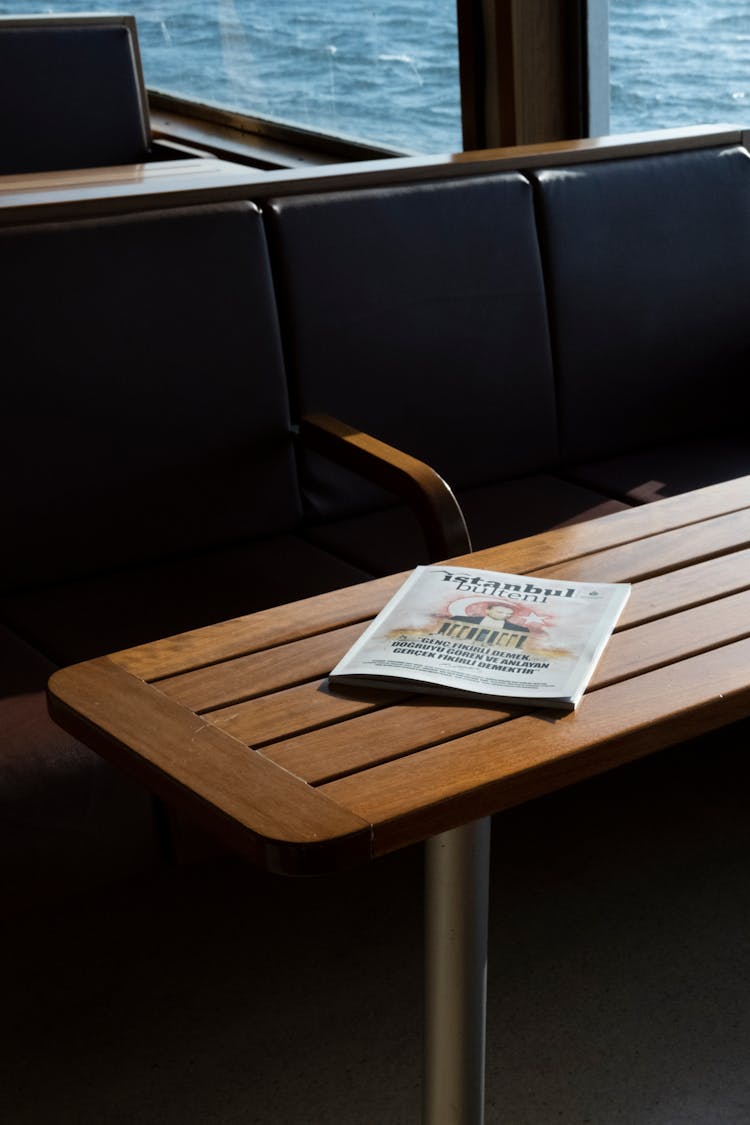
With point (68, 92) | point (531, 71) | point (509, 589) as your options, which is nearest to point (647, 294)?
point (531, 71)

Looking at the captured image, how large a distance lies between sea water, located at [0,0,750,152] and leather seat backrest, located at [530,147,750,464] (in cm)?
31

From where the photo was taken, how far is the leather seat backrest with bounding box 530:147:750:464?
8.89 ft

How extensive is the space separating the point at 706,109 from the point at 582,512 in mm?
1151

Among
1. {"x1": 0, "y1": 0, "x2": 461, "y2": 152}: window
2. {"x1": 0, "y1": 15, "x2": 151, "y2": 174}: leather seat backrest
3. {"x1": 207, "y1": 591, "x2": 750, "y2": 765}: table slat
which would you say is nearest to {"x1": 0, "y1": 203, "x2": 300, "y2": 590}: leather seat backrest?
{"x1": 207, "y1": 591, "x2": 750, "y2": 765}: table slat

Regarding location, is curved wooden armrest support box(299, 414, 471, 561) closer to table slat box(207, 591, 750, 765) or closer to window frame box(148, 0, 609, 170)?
table slat box(207, 591, 750, 765)

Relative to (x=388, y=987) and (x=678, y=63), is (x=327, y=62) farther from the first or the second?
(x=388, y=987)

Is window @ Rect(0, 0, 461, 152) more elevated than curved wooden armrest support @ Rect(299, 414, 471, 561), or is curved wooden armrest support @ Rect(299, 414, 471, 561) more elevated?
window @ Rect(0, 0, 461, 152)

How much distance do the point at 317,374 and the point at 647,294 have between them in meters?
0.76

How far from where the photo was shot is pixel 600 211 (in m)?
2.72

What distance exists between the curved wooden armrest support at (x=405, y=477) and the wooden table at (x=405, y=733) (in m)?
0.47

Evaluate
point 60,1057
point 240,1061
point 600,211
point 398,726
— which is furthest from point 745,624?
point 600,211

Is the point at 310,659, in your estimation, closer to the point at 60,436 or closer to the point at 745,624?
the point at 745,624

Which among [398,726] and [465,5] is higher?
[465,5]

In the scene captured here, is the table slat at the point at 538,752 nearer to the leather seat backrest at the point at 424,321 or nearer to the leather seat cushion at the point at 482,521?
the leather seat cushion at the point at 482,521
